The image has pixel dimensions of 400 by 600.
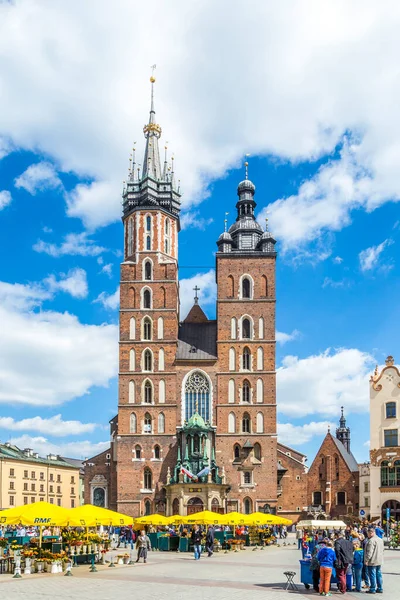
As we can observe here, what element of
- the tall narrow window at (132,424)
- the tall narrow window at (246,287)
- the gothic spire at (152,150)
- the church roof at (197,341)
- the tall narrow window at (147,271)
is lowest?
the tall narrow window at (132,424)

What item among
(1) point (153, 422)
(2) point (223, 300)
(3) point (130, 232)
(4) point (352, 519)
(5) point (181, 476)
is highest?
(3) point (130, 232)

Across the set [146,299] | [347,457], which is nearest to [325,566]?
[146,299]

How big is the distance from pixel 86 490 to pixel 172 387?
13646 millimetres

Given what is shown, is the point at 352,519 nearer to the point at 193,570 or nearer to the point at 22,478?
the point at 22,478

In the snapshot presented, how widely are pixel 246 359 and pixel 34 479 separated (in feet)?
126

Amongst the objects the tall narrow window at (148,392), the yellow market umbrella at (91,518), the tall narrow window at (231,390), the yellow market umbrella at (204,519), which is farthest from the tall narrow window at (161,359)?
the yellow market umbrella at (91,518)

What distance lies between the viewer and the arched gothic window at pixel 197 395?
220 feet

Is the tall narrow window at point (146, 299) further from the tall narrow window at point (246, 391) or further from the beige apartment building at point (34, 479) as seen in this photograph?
the beige apartment building at point (34, 479)

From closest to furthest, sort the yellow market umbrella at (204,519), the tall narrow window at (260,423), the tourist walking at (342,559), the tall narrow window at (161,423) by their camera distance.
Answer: the tourist walking at (342,559) < the yellow market umbrella at (204,519) < the tall narrow window at (260,423) < the tall narrow window at (161,423)

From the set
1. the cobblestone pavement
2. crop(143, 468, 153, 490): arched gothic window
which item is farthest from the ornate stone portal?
the cobblestone pavement

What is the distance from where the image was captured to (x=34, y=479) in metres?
93.4

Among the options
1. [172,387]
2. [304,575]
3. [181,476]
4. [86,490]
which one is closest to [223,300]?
[172,387]

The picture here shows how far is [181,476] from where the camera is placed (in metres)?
63.1

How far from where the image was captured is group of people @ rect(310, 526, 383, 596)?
2045 cm
